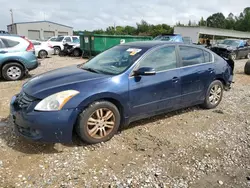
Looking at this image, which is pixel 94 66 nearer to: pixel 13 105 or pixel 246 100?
pixel 13 105

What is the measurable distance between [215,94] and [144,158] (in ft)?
9.34

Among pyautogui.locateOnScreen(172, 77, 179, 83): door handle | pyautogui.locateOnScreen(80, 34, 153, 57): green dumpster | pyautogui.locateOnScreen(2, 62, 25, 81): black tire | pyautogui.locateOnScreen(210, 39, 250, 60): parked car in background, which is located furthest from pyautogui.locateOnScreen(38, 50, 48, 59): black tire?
pyautogui.locateOnScreen(172, 77, 179, 83): door handle

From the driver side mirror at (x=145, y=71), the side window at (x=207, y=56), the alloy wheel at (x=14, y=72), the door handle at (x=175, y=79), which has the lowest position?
the alloy wheel at (x=14, y=72)

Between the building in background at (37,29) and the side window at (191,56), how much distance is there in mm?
46854

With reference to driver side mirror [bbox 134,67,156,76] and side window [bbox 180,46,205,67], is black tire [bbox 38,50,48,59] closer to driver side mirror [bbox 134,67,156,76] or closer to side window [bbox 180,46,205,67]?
side window [bbox 180,46,205,67]

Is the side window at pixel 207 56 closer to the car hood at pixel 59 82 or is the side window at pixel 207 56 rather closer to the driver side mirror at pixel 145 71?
the driver side mirror at pixel 145 71

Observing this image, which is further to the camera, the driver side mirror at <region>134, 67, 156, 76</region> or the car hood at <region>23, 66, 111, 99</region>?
the driver side mirror at <region>134, 67, 156, 76</region>

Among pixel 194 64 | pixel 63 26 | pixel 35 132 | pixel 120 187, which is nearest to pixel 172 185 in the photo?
pixel 120 187

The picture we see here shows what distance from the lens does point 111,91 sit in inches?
140

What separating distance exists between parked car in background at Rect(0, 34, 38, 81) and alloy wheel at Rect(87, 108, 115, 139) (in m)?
5.83

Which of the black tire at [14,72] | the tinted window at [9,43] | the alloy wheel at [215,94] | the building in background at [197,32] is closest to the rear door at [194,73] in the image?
the alloy wheel at [215,94]

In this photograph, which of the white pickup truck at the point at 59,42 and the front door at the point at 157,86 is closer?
the front door at the point at 157,86

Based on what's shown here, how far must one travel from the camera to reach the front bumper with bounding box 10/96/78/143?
314 centimetres

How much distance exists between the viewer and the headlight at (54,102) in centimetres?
318
